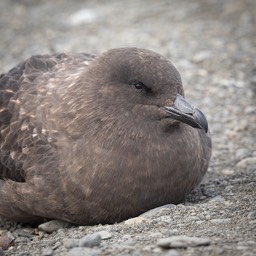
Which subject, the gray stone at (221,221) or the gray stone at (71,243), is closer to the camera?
the gray stone at (71,243)

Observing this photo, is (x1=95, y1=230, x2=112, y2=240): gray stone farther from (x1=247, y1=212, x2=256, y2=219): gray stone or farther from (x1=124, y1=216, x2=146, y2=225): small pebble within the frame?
(x1=247, y1=212, x2=256, y2=219): gray stone

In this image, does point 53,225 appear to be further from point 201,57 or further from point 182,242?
point 201,57

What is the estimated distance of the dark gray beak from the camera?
190 inches

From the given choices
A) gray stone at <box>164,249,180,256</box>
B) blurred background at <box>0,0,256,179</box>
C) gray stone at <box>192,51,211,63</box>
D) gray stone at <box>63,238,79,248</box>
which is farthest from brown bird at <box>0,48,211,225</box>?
gray stone at <box>192,51,211,63</box>

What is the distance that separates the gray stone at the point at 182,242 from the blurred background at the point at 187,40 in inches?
75.4

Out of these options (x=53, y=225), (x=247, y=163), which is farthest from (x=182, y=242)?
(x=247, y=163)

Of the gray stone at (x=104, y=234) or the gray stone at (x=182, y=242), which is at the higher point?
the gray stone at (x=182, y=242)

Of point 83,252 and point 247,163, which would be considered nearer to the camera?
point 83,252

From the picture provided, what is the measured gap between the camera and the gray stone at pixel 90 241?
4.29 meters

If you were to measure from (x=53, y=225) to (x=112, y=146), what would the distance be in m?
0.79

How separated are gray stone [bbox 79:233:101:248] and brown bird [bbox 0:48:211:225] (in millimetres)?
545

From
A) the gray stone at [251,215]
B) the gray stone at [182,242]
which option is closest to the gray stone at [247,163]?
the gray stone at [251,215]

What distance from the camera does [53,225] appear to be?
17.2 feet

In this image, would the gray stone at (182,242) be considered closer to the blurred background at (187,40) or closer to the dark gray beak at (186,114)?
the dark gray beak at (186,114)
